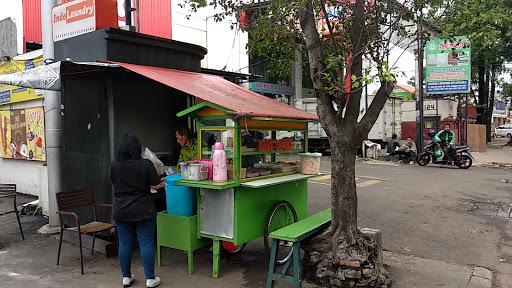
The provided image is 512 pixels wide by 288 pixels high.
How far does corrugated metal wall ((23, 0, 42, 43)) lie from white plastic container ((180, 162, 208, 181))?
8.73m

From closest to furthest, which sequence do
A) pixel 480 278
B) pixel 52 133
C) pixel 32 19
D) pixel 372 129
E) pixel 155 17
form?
pixel 480 278 → pixel 52 133 → pixel 32 19 → pixel 155 17 → pixel 372 129

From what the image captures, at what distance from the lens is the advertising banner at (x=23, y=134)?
875 centimetres

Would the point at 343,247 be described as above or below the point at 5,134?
below

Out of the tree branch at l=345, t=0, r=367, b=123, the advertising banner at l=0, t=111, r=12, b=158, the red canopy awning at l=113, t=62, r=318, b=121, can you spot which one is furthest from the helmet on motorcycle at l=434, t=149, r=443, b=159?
the advertising banner at l=0, t=111, r=12, b=158

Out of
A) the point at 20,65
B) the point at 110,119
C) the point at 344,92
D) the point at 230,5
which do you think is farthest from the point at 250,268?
the point at 20,65

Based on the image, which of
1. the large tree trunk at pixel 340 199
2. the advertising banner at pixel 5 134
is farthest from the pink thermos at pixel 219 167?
the advertising banner at pixel 5 134

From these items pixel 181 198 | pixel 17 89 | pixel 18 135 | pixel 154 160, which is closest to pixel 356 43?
pixel 181 198

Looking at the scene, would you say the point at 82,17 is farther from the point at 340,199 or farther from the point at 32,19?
the point at 32,19

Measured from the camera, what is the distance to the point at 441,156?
15.6m

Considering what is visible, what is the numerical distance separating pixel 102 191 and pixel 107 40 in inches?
83.6

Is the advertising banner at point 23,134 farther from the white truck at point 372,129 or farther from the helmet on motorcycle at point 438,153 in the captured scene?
the white truck at point 372,129

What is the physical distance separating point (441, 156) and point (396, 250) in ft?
35.6

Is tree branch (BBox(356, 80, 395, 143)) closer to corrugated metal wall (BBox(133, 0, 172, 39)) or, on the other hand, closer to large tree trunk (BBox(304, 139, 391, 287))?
large tree trunk (BBox(304, 139, 391, 287))

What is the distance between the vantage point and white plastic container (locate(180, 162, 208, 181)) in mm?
4699
